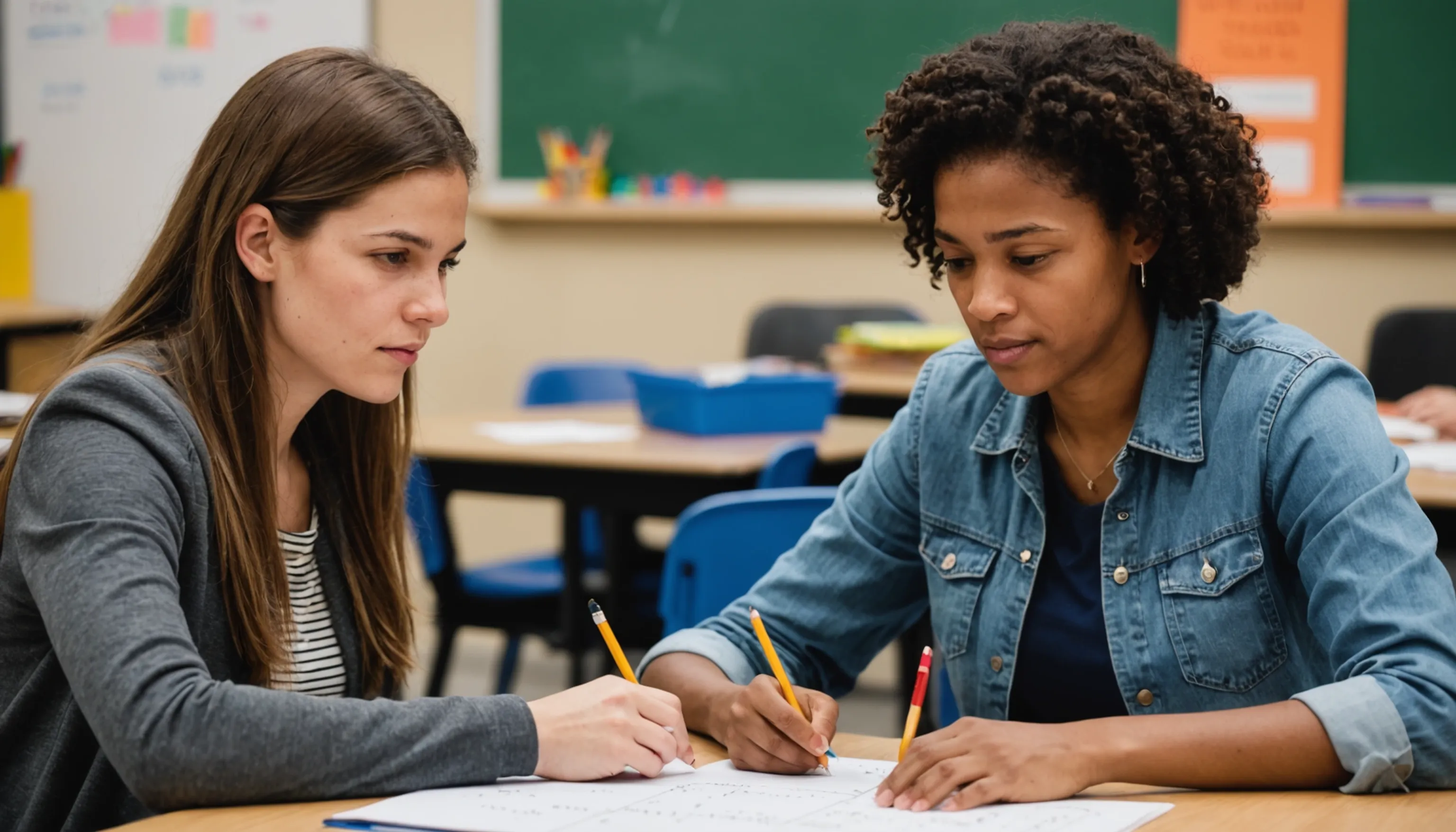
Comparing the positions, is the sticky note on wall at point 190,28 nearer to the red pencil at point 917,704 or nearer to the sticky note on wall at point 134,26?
the sticky note on wall at point 134,26

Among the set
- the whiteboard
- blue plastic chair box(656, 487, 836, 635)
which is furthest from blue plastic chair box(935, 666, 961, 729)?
the whiteboard

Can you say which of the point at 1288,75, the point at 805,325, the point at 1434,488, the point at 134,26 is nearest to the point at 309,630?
the point at 1434,488

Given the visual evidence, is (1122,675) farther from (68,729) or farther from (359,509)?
(68,729)

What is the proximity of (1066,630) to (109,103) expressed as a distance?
477 centimetres

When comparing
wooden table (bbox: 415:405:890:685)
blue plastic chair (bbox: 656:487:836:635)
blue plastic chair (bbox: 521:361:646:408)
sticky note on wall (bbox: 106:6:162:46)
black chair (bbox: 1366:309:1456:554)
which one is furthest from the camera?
sticky note on wall (bbox: 106:6:162:46)

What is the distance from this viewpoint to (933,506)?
159 centimetres

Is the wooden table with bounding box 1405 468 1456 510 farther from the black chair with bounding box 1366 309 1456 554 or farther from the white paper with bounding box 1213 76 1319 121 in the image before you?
the white paper with bounding box 1213 76 1319 121

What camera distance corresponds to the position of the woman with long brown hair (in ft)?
3.64

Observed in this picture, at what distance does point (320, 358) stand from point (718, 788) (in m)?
0.52

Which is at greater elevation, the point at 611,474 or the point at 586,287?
the point at 586,287

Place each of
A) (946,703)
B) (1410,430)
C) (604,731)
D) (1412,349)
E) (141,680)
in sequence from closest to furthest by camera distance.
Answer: (141,680) < (604,731) < (946,703) < (1410,430) < (1412,349)

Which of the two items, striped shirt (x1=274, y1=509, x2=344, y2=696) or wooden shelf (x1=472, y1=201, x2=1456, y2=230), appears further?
wooden shelf (x1=472, y1=201, x2=1456, y2=230)

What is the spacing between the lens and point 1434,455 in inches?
101

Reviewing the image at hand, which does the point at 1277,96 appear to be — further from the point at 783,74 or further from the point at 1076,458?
the point at 1076,458
